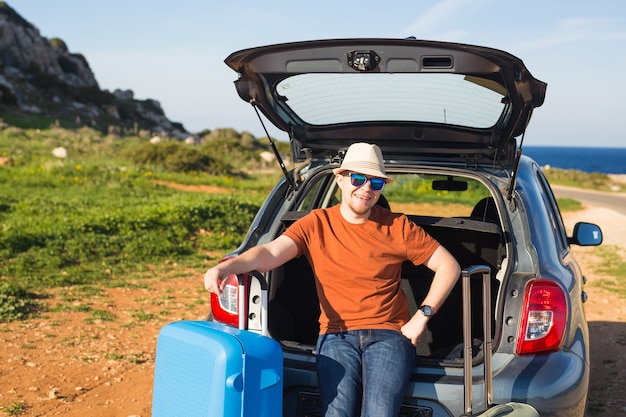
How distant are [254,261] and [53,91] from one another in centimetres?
4916

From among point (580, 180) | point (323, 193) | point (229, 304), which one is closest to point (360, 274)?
point (229, 304)

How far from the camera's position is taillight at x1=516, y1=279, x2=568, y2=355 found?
3174mm

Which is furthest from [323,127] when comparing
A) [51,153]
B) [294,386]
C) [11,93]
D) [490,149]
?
[11,93]

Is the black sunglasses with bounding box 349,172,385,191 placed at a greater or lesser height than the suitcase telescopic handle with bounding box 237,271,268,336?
greater

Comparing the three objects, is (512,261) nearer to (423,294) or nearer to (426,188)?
(423,294)

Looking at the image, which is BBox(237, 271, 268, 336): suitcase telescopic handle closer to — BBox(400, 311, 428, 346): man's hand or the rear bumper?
the rear bumper

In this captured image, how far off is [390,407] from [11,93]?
141 ft

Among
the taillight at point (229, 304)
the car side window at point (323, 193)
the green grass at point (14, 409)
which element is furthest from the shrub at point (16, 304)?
the taillight at point (229, 304)

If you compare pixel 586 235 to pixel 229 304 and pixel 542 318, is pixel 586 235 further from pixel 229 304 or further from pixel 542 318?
pixel 229 304

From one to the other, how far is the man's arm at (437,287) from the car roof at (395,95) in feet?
2.64

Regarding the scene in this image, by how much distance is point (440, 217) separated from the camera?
4.07 metres

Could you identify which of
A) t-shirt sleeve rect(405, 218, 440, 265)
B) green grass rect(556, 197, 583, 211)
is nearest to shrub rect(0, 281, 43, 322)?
t-shirt sleeve rect(405, 218, 440, 265)

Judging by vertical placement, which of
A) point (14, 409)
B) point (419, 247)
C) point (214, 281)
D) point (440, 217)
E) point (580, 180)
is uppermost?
point (580, 180)

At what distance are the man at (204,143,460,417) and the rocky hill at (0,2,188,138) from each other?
126 ft
